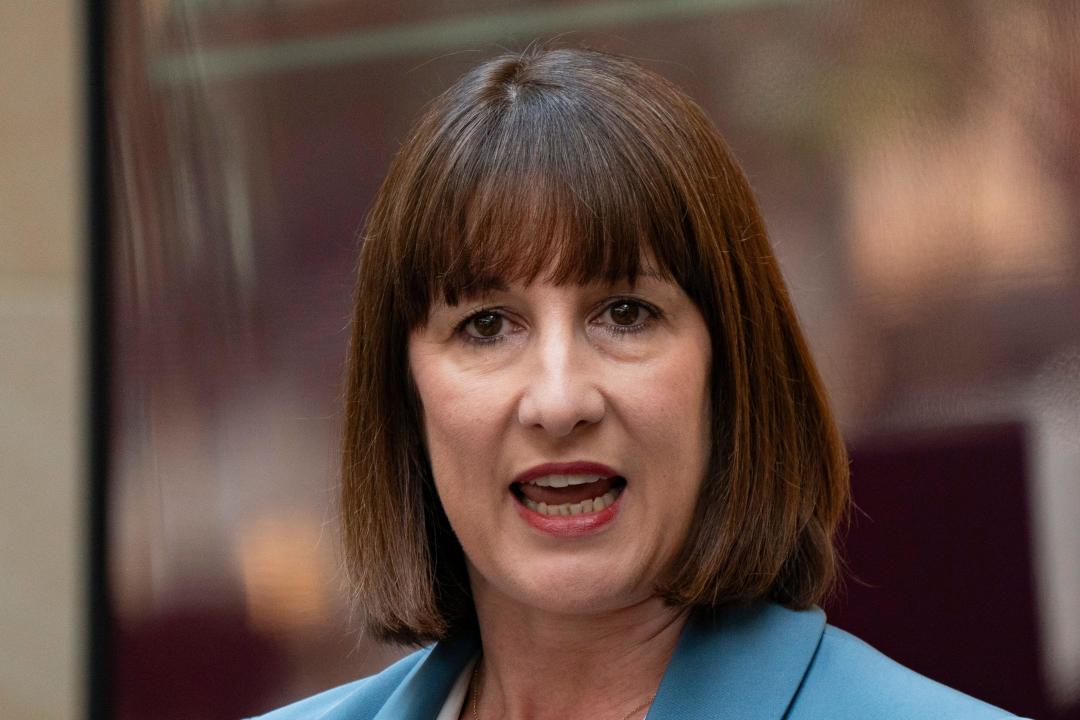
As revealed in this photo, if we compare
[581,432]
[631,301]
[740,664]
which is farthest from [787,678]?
[631,301]

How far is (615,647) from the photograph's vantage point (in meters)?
2.07

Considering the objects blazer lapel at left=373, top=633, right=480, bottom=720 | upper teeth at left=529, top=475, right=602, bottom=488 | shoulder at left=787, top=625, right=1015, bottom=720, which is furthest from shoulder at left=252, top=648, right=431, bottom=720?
shoulder at left=787, top=625, right=1015, bottom=720

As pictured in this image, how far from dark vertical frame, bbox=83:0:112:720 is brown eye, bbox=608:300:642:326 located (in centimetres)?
175

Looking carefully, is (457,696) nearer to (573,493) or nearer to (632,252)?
(573,493)

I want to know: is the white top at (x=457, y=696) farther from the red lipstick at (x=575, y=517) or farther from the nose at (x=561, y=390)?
the nose at (x=561, y=390)

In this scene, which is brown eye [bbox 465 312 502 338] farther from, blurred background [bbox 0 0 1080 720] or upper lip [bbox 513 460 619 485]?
blurred background [bbox 0 0 1080 720]

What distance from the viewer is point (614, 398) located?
191 centimetres

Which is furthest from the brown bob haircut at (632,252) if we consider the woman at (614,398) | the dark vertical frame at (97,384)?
the dark vertical frame at (97,384)

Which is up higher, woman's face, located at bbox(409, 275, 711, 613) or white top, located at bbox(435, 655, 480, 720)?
woman's face, located at bbox(409, 275, 711, 613)

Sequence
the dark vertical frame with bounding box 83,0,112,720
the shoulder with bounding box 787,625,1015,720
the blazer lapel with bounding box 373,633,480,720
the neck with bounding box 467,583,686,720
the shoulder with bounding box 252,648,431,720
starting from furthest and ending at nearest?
1. the dark vertical frame with bounding box 83,0,112,720
2. the shoulder with bounding box 252,648,431,720
3. the blazer lapel with bounding box 373,633,480,720
4. the neck with bounding box 467,583,686,720
5. the shoulder with bounding box 787,625,1015,720

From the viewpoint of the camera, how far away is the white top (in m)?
2.26

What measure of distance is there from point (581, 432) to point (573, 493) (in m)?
0.09

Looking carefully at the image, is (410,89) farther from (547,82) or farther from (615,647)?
(615,647)

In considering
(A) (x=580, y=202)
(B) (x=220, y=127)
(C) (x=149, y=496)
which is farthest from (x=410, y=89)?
(A) (x=580, y=202)
